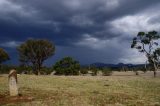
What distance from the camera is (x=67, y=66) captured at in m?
97.0

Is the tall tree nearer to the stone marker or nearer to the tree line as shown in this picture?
the tree line

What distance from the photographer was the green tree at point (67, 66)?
314 ft

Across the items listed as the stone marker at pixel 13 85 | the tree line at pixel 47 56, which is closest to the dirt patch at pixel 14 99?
the stone marker at pixel 13 85

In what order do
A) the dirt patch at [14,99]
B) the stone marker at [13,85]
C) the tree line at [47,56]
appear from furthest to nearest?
1. the tree line at [47,56]
2. the stone marker at [13,85]
3. the dirt patch at [14,99]

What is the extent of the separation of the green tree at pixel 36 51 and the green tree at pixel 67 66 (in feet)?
24.9

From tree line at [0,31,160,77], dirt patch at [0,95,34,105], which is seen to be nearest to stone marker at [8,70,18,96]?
dirt patch at [0,95,34,105]

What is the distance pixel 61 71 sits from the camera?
96.1 meters

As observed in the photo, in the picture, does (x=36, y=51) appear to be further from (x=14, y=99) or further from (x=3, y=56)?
(x=14, y=99)

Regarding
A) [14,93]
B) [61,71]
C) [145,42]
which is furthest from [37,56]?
[14,93]

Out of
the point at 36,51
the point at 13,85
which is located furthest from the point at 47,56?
the point at 13,85

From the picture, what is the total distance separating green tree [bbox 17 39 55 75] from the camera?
10300cm

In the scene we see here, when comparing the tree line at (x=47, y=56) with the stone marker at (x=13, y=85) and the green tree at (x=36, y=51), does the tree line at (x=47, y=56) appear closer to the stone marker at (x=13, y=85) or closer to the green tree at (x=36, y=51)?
the green tree at (x=36, y=51)

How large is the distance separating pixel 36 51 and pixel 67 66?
1289cm

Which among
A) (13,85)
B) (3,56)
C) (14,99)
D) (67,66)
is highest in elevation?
(3,56)
